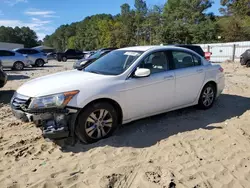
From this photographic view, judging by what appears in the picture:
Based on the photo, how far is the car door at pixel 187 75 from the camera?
18.3ft

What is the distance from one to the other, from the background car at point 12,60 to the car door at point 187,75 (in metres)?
15.6

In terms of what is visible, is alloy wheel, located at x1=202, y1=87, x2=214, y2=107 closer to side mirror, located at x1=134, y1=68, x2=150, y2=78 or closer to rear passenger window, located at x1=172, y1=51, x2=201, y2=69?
rear passenger window, located at x1=172, y1=51, x2=201, y2=69

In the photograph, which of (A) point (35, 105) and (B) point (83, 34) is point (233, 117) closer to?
(A) point (35, 105)

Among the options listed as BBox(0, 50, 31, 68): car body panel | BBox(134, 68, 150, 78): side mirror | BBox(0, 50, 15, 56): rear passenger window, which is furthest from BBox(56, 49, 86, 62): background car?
BBox(134, 68, 150, 78): side mirror

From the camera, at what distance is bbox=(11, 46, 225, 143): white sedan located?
4094 millimetres

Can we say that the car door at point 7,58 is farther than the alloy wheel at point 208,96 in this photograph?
Yes

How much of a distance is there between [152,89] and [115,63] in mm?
863

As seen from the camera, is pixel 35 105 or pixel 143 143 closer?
pixel 35 105

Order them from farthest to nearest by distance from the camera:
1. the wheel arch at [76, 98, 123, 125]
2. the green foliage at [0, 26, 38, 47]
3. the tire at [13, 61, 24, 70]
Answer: the green foliage at [0, 26, 38, 47]
the tire at [13, 61, 24, 70]
the wheel arch at [76, 98, 123, 125]

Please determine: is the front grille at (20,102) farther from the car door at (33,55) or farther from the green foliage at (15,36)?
the green foliage at (15,36)

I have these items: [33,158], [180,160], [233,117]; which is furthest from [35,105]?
[233,117]

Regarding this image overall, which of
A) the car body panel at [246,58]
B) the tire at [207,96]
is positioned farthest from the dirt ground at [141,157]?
the car body panel at [246,58]

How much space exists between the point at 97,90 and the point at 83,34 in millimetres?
107124

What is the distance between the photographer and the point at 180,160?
381 centimetres
